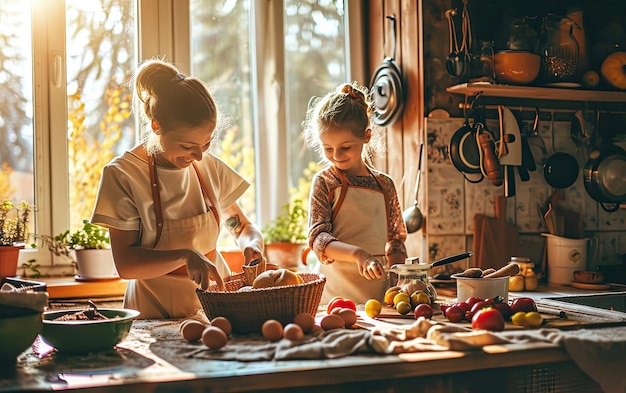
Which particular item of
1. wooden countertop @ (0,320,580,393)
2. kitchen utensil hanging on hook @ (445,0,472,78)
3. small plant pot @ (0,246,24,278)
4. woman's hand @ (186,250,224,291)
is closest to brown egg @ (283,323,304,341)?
wooden countertop @ (0,320,580,393)

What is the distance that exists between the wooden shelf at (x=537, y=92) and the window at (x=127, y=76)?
0.65 meters

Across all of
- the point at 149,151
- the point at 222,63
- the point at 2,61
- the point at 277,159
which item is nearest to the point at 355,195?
the point at 149,151

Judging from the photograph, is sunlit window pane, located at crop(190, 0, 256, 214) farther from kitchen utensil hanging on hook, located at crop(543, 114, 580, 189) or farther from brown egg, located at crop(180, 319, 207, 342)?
brown egg, located at crop(180, 319, 207, 342)

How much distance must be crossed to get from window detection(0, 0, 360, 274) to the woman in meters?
0.98

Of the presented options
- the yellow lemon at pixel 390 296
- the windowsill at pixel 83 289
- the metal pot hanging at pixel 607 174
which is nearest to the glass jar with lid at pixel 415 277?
the yellow lemon at pixel 390 296

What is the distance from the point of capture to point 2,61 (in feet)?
8.95

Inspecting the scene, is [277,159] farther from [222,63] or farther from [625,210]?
[625,210]

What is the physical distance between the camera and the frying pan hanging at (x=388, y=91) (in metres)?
2.83

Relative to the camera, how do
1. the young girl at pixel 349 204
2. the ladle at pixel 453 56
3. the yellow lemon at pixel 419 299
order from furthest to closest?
the ladle at pixel 453 56
the young girl at pixel 349 204
the yellow lemon at pixel 419 299

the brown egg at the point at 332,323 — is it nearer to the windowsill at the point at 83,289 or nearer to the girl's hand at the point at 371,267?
the girl's hand at the point at 371,267

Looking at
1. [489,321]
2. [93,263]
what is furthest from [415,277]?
[93,263]

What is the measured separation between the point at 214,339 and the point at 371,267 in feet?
1.99

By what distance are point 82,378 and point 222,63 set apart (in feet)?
6.58

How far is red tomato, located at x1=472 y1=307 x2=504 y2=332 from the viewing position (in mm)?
1514
